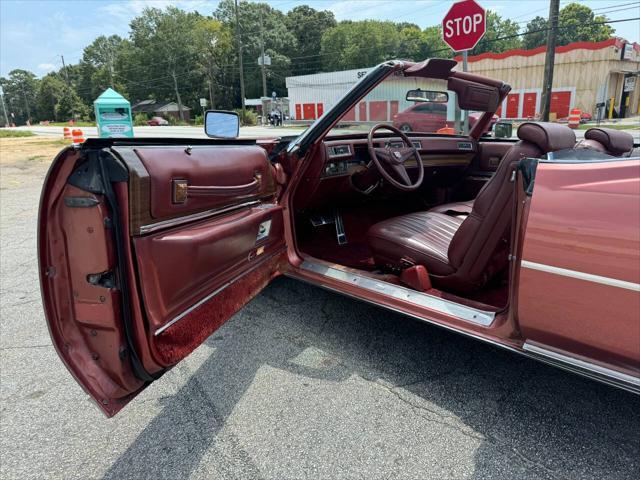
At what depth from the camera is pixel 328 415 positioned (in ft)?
6.76

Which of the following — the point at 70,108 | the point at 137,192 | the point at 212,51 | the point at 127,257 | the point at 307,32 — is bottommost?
the point at 127,257

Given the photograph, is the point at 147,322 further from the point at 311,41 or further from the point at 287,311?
the point at 311,41

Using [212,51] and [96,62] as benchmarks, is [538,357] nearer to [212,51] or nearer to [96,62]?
[212,51]

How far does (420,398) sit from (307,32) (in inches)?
2962

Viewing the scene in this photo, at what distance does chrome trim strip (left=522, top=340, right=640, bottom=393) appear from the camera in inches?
59.1

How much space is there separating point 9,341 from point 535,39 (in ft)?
279

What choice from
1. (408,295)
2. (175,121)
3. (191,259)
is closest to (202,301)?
(191,259)

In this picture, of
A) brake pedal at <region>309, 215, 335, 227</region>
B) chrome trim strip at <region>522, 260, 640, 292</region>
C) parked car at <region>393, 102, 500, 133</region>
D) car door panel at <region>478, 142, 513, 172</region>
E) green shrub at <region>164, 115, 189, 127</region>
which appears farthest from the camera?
green shrub at <region>164, 115, 189, 127</region>

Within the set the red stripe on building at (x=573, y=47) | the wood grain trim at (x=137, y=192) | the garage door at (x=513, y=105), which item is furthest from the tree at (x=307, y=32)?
the wood grain trim at (x=137, y=192)

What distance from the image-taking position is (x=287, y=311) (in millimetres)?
3150

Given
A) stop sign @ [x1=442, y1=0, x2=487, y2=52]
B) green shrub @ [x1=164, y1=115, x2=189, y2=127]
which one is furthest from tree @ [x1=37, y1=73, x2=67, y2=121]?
stop sign @ [x1=442, y1=0, x2=487, y2=52]

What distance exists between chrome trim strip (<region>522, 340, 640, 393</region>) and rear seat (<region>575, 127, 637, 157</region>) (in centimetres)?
98

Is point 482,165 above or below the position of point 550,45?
below

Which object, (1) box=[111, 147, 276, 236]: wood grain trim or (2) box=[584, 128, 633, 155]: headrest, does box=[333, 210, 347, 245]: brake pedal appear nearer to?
(2) box=[584, 128, 633, 155]: headrest
